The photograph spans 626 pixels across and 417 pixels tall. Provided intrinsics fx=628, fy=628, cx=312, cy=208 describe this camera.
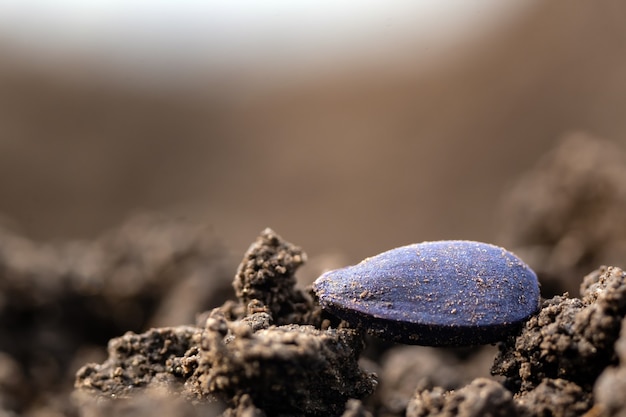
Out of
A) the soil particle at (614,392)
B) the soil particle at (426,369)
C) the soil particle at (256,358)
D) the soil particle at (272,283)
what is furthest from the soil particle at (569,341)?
the soil particle at (426,369)

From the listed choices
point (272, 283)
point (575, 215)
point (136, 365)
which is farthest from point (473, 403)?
point (575, 215)

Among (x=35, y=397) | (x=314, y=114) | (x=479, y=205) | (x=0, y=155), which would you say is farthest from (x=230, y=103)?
(x=35, y=397)

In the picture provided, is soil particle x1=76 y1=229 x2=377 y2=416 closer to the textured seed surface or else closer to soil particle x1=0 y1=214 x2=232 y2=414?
the textured seed surface

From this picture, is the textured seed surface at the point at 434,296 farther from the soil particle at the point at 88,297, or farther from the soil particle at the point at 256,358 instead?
the soil particle at the point at 88,297

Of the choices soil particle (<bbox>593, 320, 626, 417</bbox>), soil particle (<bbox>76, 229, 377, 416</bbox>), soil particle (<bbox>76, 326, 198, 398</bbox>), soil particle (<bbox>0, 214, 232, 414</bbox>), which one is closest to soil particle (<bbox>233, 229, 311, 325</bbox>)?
soil particle (<bbox>76, 229, 377, 416</bbox>)

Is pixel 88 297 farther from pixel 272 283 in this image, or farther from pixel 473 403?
pixel 473 403

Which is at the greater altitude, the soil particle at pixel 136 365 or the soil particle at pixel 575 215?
the soil particle at pixel 575 215
